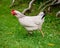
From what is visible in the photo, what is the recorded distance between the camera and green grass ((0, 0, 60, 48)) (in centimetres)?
683

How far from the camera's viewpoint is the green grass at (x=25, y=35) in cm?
683

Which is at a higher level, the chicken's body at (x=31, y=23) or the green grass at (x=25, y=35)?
the chicken's body at (x=31, y=23)

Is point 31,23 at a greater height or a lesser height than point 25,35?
greater

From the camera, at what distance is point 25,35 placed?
24.8 ft

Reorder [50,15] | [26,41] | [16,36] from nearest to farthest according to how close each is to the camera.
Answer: [26,41] < [16,36] < [50,15]

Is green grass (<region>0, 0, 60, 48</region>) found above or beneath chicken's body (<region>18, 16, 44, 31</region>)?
beneath

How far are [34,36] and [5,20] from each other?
229cm

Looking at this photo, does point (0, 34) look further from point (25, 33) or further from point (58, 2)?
point (58, 2)

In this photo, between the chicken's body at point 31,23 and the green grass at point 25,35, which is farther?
the chicken's body at point 31,23

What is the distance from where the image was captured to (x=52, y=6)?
422 inches

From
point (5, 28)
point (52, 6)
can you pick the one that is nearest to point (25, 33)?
point (5, 28)

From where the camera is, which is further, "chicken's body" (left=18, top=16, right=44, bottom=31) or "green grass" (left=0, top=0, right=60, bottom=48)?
"chicken's body" (left=18, top=16, right=44, bottom=31)

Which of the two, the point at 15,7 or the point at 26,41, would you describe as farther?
the point at 15,7

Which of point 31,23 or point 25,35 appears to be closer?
point 31,23
